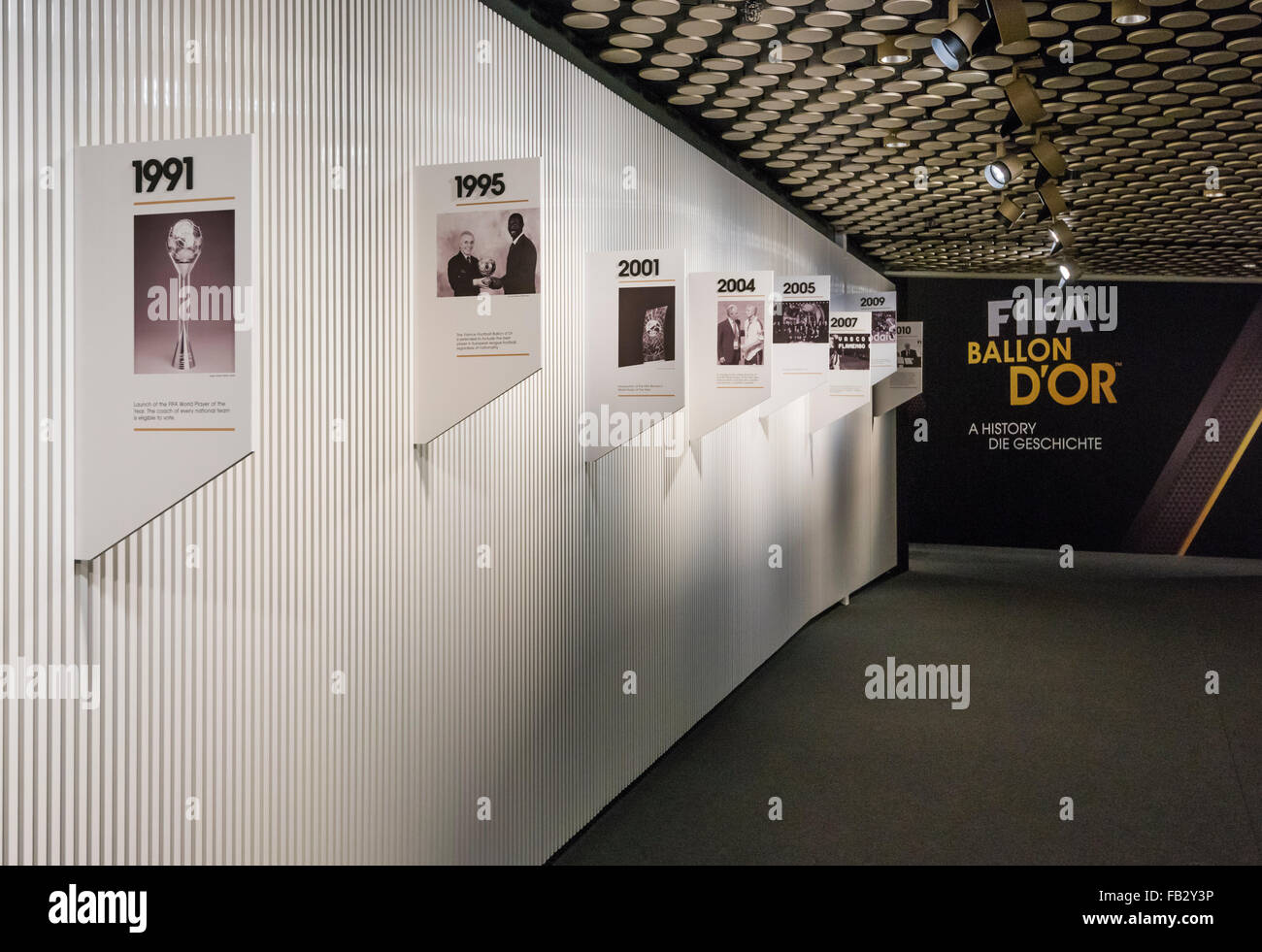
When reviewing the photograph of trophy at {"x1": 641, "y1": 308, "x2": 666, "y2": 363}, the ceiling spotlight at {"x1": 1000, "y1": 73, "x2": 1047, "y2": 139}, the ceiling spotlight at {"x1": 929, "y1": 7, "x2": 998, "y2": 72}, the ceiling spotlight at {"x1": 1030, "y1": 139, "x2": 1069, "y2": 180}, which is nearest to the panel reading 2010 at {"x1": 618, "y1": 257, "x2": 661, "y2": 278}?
the photograph of trophy at {"x1": 641, "y1": 308, "x2": 666, "y2": 363}

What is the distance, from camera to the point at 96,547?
2006 millimetres

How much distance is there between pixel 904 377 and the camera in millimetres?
11484

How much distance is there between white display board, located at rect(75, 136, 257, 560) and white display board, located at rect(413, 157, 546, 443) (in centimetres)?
100

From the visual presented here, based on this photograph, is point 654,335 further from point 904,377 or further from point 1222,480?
point 1222,480

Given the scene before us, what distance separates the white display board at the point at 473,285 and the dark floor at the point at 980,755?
2.01 metres

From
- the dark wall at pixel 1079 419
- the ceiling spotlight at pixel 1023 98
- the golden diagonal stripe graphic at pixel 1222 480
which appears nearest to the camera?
the ceiling spotlight at pixel 1023 98

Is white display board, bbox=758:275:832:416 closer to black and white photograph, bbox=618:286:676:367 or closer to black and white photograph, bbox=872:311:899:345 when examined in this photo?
black and white photograph, bbox=618:286:676:367

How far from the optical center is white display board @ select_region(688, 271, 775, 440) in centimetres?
526

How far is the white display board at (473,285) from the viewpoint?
2.83 metres

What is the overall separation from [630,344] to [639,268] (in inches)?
11.8

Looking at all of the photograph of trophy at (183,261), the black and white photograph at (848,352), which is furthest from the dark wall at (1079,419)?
the photograph of trophy at (183,261)

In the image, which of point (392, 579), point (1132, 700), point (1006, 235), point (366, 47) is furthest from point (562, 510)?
point (1006, 235)

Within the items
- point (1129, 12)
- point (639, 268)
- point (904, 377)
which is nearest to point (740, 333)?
point (639, 268)

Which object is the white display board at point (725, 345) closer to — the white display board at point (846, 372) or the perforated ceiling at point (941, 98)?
the perforated ceiling at point (941, 98)
